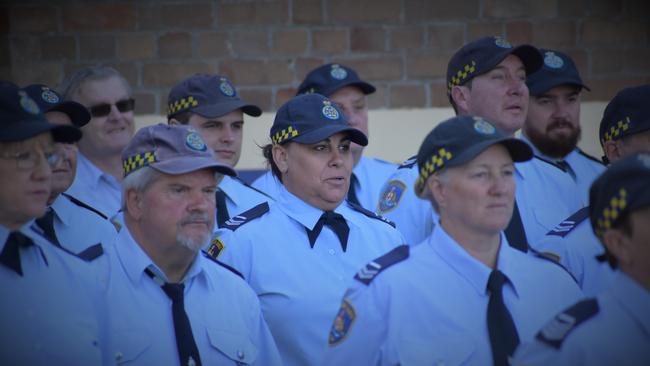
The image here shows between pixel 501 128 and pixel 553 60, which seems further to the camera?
pixel 553 60

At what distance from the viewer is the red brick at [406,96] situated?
6.68 m

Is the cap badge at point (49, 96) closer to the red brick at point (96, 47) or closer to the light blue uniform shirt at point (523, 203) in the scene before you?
the light blue uniform shirt at point (523, 203)

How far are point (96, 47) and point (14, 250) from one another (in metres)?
3.69

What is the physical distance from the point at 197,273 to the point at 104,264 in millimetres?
342

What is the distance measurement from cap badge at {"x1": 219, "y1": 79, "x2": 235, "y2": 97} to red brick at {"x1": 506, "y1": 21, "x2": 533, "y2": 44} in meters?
2.29

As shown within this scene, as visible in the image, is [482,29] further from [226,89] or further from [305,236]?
[305,236]

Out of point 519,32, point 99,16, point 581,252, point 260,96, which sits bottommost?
point 581,252

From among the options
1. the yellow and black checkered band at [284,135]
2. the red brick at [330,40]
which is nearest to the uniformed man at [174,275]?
the yellow and black checkered band at [284,135]

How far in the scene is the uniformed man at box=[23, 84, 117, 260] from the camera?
4273mm

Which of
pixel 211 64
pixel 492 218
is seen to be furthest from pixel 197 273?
pixel 211 64

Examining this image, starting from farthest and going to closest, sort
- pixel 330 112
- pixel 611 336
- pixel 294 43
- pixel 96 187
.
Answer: pixel 294 43
pixel 96 187
pixel 330 112
pixel 611 336

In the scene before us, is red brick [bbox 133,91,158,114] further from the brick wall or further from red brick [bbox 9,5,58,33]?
red brick [bbox 9,5,58,33]

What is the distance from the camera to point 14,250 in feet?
10.1

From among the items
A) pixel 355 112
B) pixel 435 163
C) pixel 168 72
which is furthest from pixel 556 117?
pixel 168 72
